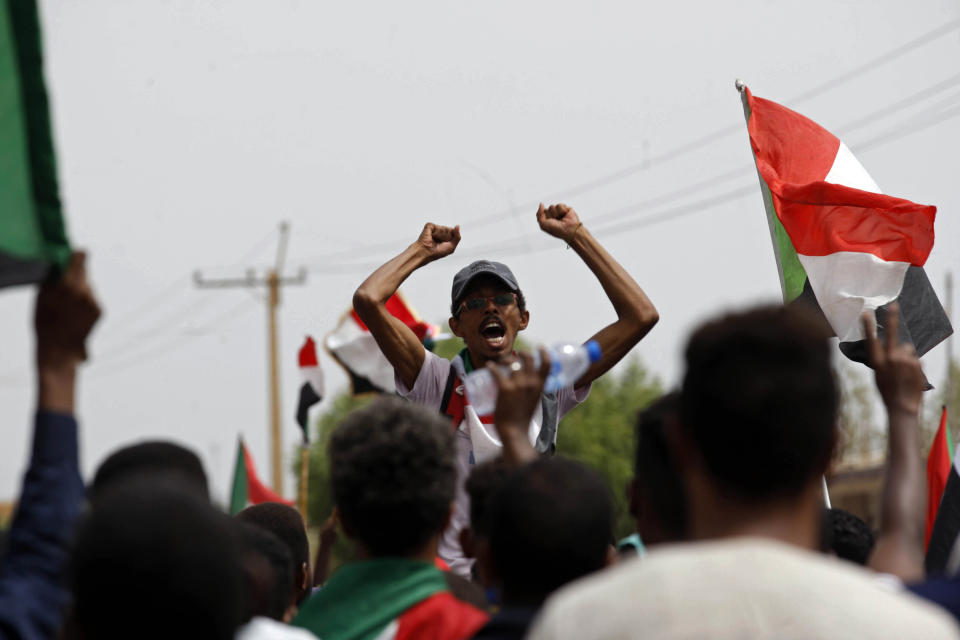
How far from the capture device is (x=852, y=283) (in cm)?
649

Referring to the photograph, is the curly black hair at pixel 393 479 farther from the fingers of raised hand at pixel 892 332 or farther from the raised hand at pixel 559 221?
the raised hand at pixel 559 221

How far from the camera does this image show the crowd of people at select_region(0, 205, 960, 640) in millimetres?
2041

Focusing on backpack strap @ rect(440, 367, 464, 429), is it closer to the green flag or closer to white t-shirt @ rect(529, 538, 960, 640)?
the green flag

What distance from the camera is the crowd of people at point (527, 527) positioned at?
2041 mm

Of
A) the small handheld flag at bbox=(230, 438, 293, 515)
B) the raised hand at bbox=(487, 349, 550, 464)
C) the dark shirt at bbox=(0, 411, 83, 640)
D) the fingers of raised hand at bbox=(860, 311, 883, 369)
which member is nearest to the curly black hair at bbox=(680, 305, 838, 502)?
the fingers of raised hand at bbox=(860, 311, 883, 369)

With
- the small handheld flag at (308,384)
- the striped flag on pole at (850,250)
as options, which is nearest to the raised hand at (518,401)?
the striped flag on pole at (850,250)

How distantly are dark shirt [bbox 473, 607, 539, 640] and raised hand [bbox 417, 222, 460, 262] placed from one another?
2914mm

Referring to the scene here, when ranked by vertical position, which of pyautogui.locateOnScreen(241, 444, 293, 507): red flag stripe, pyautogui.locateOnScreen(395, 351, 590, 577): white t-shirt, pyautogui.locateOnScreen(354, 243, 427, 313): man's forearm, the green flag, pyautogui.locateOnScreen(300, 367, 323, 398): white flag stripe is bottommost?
pyautogui.locateOnScreen(241, 444, 293, 507): red flag stripe

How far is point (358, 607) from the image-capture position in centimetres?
316

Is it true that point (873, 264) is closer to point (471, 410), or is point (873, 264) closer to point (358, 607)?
point (471, 410)

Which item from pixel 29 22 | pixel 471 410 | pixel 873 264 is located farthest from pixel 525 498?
pixel 873 264

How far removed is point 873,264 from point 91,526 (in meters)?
5.04

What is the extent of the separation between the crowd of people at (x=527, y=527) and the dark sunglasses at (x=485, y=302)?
68.1 inches

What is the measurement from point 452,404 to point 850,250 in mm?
2391
